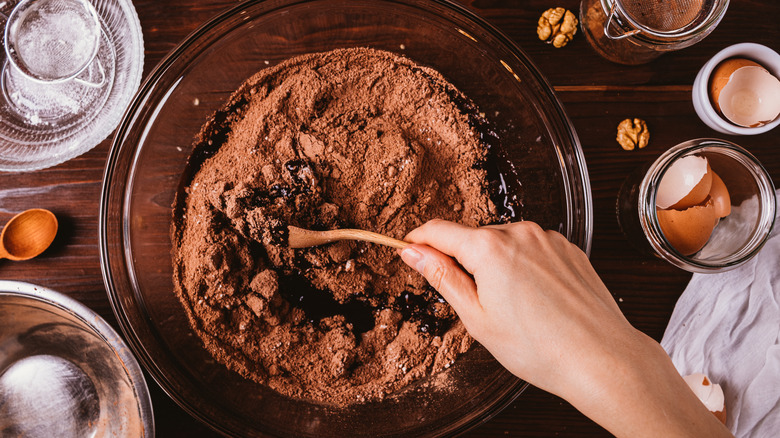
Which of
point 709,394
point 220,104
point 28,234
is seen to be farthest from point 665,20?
point 28,234

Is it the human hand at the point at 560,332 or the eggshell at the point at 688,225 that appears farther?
the eggshell at the point at 688,225

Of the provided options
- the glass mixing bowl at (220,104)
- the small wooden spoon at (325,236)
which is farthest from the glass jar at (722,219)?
the small wooden spoon at (325,236)

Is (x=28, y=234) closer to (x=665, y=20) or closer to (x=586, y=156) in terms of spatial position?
(x=586, y=156)

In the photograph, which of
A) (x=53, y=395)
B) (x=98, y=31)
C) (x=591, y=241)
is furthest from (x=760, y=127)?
(x=53, y=395)

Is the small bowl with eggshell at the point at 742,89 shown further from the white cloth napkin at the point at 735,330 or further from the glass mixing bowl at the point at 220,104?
the glass mixing bowl at the point at 220,104

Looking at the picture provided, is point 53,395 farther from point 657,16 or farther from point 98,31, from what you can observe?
point 657,16
